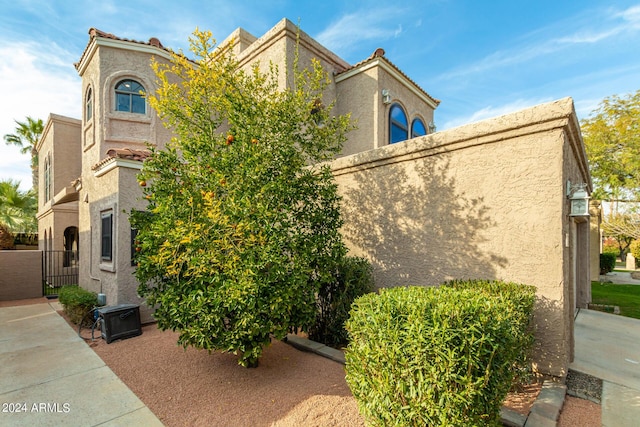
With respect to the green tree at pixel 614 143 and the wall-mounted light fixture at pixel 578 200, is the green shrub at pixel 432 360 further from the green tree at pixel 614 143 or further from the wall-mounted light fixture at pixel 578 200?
the green tree at pixel 614 143

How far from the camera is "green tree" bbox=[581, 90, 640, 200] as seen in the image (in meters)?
19.2

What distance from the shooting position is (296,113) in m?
5.71

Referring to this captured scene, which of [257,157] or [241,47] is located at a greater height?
[241,47]

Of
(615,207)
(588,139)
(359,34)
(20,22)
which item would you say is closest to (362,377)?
(20,22)

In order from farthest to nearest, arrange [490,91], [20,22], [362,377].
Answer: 1. [490,91]
2. [20,22]
3. [362,377]

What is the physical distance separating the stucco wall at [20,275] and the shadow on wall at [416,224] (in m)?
14.5

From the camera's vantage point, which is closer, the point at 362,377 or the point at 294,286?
the point at 362,377

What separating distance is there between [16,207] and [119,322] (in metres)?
23.4

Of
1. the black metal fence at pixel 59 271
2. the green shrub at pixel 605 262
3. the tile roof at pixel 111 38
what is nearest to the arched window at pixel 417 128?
the tile roof at pixel 111 38

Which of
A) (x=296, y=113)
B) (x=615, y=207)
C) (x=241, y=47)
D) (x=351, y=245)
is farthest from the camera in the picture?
(x=615, y=207)

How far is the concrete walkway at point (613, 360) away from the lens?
13.5 ft

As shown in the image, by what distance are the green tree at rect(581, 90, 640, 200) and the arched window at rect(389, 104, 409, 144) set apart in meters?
15.9

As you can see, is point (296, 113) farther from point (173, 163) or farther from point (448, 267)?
point (448, 267)

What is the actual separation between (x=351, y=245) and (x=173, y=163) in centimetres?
438
